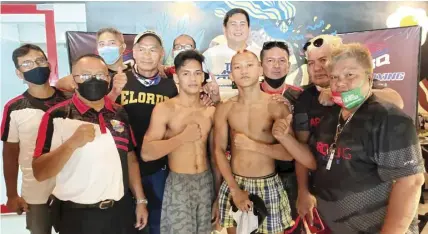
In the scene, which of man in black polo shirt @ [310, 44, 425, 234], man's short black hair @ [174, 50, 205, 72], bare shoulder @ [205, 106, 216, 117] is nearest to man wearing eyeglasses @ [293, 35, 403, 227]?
man in black polo shirt @ [310, 44, 425, 234]

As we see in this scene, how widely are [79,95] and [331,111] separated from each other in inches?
62.6

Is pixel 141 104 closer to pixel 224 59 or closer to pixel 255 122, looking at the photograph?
pixel 255 122

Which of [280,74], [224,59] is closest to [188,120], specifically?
Result: [280,74]

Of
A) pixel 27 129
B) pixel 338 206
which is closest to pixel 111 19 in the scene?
pixel 27 129

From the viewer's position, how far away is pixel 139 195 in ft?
8.41

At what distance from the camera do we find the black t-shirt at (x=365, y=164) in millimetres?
1847

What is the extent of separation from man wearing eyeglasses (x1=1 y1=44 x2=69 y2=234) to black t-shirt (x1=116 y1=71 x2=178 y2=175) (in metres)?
0.54

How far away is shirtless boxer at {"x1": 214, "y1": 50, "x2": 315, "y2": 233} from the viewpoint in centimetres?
254

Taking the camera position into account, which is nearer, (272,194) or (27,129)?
(272,194)

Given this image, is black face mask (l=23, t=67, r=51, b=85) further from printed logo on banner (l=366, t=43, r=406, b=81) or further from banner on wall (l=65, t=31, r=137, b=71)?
printed logo on banner (l=366, t=43, r=406, b=81)

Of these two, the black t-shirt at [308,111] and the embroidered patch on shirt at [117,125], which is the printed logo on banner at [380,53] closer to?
the black t-shirt at [308,111]

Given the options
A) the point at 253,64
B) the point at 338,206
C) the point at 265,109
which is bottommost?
the point at 338,206

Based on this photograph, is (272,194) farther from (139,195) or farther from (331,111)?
(139,195)

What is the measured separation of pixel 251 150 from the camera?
2.52 meters
